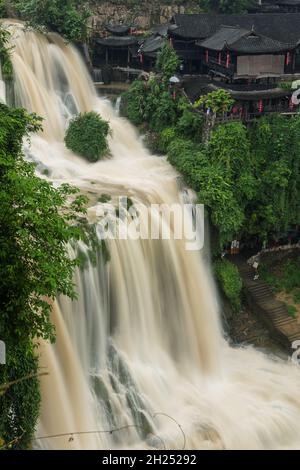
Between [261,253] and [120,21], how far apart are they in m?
18.8

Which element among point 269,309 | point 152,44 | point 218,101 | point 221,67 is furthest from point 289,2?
point 269,309

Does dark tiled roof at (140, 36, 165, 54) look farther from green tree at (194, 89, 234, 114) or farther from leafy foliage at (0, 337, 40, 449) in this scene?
leafy foliage at (0, 337, 40, 449)

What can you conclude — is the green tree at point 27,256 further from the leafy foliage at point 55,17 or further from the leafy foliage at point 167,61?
the leafy foliage at point 55,17

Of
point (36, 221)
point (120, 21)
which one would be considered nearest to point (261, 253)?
point (36, 221)

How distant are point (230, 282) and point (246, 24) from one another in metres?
15.3

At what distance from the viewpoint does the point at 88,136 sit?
2048 centimetres

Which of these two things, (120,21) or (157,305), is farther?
(120,21)

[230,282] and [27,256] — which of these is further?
[230,282]

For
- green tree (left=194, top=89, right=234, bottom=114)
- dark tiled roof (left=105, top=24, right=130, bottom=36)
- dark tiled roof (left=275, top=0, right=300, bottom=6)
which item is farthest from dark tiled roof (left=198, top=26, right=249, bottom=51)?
dark tiled roof (left=275, top=0, right=300, bottom=6)

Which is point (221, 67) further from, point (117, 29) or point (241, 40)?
point (117, 29)

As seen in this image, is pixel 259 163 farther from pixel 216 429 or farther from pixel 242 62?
pixel 216 429

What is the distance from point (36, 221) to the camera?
309 inches

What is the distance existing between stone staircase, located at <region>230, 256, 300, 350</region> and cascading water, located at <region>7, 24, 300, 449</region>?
105cm

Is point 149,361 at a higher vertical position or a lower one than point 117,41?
lower
